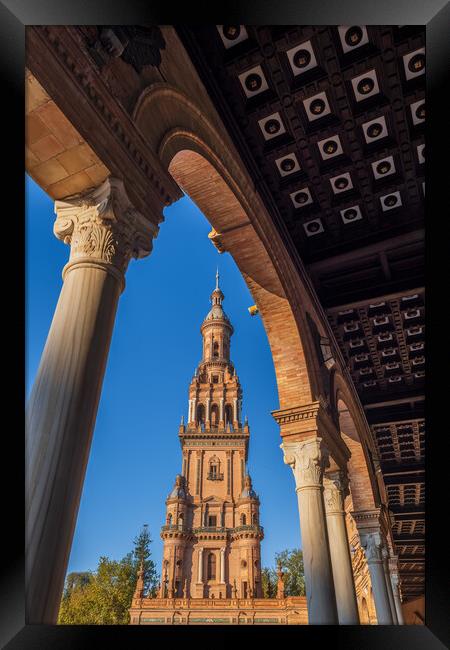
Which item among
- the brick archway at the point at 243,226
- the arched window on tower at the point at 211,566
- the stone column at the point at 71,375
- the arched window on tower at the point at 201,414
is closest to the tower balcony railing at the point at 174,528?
the arched window on tower at the point at 211,566

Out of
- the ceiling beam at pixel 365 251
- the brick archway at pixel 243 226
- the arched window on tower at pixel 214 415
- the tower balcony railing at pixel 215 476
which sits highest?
the arched window on tower at pixel 214 415

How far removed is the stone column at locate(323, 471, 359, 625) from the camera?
8281 millimetres

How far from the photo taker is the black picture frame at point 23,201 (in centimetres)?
203

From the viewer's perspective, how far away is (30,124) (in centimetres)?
334

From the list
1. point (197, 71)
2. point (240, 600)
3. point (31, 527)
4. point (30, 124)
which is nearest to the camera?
point (31, 527)

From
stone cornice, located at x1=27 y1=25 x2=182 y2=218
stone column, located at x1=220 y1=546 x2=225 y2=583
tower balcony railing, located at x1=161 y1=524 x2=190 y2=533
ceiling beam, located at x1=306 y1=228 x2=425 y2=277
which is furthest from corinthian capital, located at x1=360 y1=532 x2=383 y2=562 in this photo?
tower balcony railing, located at x1=161 y1=524 x2=190 y2=533

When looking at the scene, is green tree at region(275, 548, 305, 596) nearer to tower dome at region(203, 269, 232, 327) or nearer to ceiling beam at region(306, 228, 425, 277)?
tower dome at region(203, 269, 232, 327)

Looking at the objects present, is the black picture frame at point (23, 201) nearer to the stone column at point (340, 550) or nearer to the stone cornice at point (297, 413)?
the stone cornice at point (297, 413)

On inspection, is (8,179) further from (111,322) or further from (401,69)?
(401,69)

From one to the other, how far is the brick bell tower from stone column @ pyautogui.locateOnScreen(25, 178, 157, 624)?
41487 millimetres

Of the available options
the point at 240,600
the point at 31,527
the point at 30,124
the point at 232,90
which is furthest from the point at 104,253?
the point at 240,600

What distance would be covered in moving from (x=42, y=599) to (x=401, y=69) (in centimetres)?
705

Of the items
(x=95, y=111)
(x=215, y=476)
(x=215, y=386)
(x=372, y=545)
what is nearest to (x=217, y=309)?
(x=215, y=386)

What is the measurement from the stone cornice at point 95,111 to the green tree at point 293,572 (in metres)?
47.2
